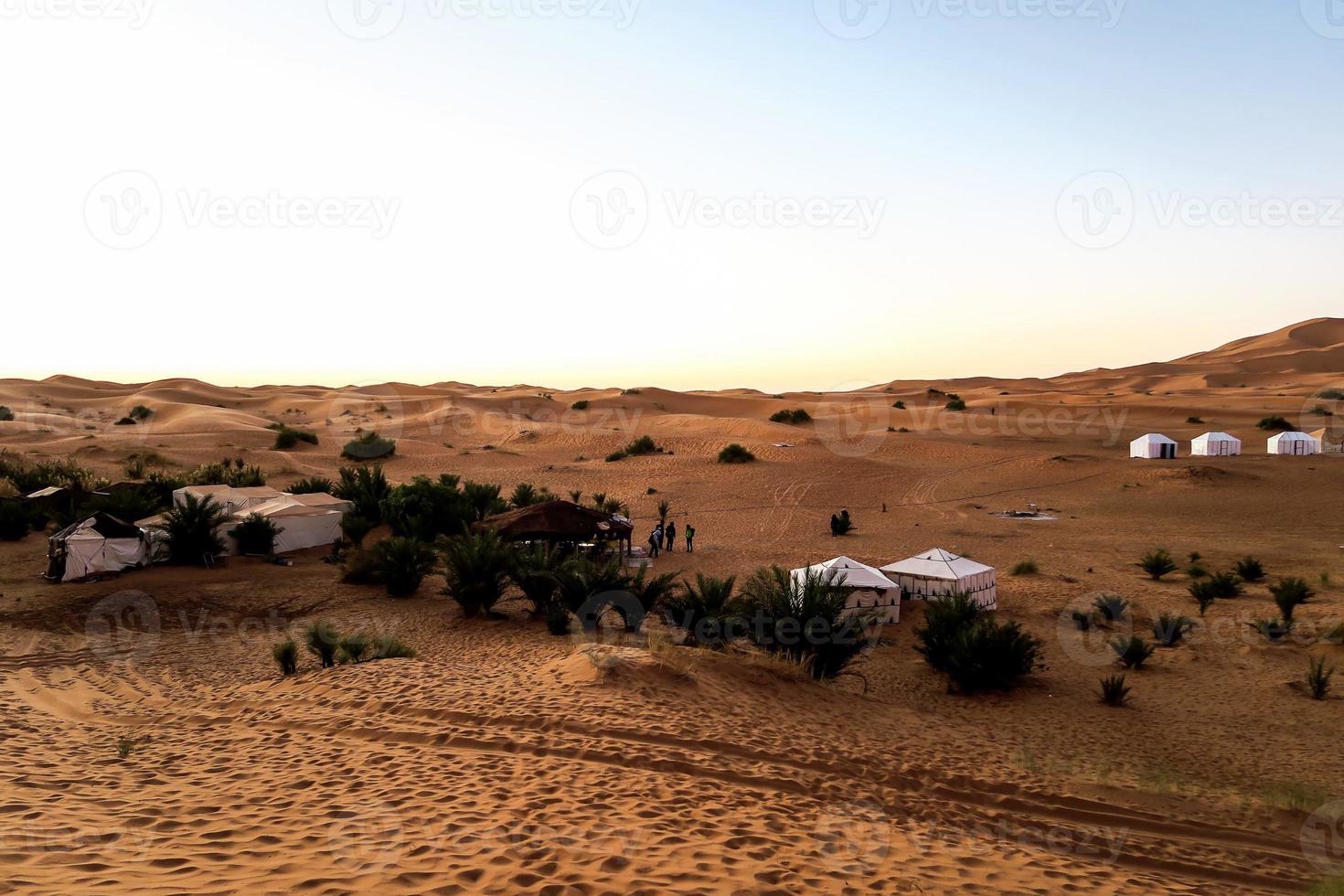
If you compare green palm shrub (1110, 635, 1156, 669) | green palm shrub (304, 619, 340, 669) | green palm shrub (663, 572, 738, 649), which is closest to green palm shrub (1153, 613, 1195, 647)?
green palm shrub (1110, 635, 1156, 669)

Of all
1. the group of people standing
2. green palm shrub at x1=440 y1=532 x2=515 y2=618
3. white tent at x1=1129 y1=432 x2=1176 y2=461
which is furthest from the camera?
white tent at x1=1129 y1=432 x2=1176 y2=461

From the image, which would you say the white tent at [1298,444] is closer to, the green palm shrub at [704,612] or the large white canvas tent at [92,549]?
the green palm shrub at [704,612]

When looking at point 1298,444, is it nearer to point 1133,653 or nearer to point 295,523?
point 1133,653

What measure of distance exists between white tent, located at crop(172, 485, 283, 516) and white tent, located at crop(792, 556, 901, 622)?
47.1 feet


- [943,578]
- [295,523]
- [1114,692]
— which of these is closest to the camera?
[1114,692]

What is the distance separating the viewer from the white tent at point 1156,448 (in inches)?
1516

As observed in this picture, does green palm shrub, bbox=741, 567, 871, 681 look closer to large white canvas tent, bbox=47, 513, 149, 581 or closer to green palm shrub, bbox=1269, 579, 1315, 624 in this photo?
green palm shrub, bbox=1269, 579, 1315, 624

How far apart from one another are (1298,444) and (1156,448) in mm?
5836

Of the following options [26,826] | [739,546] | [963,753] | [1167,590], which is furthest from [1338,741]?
[739,546]

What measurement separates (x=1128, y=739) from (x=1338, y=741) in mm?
2447

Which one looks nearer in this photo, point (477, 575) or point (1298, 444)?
point (477, 575)

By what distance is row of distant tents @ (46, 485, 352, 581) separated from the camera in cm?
1603

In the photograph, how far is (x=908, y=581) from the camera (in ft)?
53.1

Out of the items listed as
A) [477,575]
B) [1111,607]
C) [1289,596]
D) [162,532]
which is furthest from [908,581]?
[162,532]
